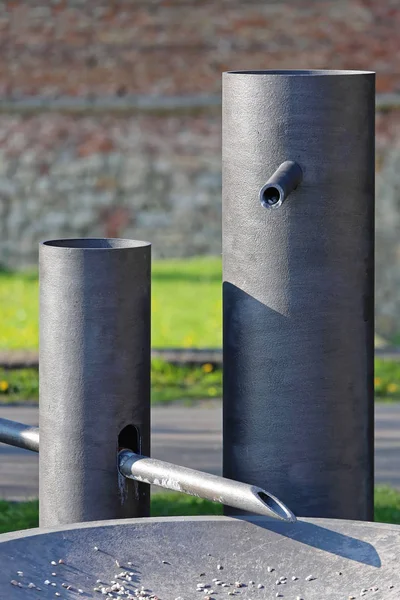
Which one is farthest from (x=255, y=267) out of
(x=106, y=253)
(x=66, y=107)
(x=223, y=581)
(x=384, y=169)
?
(x=66, y=107)

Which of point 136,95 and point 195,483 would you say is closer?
point 195,483

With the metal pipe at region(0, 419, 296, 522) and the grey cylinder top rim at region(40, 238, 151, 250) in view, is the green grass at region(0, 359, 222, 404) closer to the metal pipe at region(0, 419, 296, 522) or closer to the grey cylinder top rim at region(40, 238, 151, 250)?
the grey cylinder top rim at region(40, 238, 151, 250)

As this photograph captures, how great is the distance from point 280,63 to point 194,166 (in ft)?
4.89

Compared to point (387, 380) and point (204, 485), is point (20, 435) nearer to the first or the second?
point (204, 485)

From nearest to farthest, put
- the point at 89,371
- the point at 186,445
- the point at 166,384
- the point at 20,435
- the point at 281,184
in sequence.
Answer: the point at 281,184, the point at 89,371, the point at 20,435, the point at 186,445, the point at 166,384

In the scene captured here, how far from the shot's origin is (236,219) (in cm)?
383

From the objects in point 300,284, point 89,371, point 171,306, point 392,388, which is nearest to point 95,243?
point 89,371

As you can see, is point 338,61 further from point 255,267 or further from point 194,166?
point 255,267

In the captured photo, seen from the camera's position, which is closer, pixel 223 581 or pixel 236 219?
pixel 223 581

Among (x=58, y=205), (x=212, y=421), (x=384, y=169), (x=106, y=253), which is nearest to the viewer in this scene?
(x=106, y=253)

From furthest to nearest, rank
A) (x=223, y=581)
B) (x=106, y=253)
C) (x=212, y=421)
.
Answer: (x=212, y=421) → (x=106, y=253) → (x=223, y=581)

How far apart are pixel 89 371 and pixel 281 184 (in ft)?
2.36

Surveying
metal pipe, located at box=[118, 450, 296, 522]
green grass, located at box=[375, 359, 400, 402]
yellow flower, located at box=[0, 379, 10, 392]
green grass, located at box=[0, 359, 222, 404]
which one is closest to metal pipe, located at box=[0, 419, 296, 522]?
metal pipe, located at box=[118, 450, 296, 522]

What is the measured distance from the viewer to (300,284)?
3.75m
